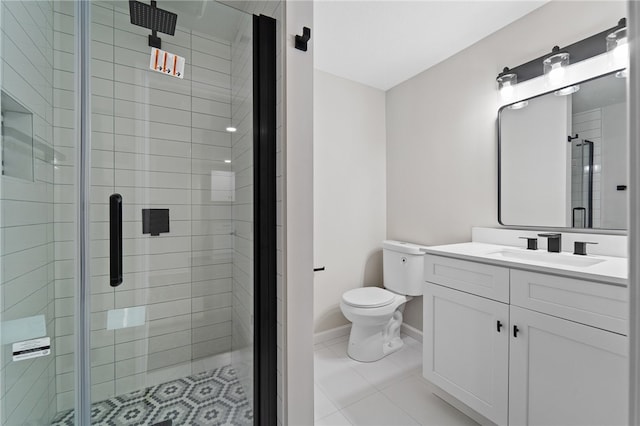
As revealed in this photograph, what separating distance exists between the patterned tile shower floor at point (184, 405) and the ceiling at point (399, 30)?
6.09 feet

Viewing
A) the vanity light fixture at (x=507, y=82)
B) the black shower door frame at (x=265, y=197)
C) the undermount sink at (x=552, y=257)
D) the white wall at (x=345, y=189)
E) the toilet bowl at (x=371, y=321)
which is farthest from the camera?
the white wall at (x=345, y=189)

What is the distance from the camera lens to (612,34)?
4.56ft

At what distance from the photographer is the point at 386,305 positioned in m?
2.12

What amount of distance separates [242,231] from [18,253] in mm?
740

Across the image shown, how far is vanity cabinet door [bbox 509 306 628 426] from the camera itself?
3.36 ft

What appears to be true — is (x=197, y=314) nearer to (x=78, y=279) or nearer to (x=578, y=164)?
(x=78, y=279)

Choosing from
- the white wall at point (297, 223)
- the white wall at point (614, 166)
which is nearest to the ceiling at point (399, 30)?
the white wall at point (297, 223)

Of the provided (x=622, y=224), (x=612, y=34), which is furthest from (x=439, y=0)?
(x=622, y=224)

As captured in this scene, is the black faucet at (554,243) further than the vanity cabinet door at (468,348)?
Yes

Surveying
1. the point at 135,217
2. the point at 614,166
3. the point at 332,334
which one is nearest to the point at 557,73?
the point at 614,166

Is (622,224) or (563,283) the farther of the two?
(622,224)

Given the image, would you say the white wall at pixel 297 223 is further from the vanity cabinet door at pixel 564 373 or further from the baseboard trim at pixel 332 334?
the baseboard trim at pixel 332 334

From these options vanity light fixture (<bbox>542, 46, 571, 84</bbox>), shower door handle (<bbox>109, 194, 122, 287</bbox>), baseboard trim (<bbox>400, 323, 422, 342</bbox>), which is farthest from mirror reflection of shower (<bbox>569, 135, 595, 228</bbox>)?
shower door handle (<bbox>109, 194, 122, 287</bbox>)

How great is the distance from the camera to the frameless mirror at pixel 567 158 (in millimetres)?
1439
